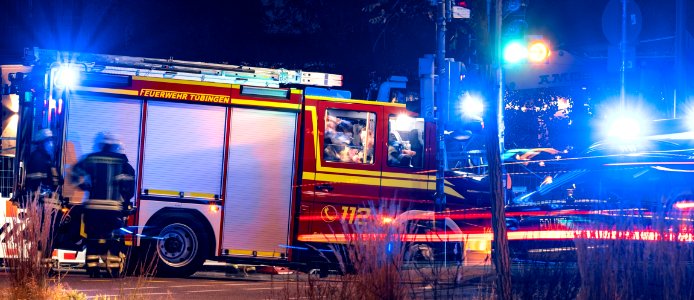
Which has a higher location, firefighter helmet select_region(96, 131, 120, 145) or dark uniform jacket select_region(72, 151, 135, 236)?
firefighter helmet select_region(96, 131, 120, 145)

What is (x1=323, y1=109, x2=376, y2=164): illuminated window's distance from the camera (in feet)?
49.2

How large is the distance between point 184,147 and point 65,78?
184cm

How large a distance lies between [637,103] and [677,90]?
460 cm

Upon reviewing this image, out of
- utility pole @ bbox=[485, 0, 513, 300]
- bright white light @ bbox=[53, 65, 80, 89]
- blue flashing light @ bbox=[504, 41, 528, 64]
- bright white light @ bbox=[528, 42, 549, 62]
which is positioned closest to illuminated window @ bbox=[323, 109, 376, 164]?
blue flashing light @ bbox=[504, 41, 528, 64]

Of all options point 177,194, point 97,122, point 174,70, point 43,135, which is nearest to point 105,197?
point 177,194

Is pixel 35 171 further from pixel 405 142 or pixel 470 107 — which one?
pixel 470 107

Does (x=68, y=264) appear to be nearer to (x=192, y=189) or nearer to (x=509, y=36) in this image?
(x=192, y=189)

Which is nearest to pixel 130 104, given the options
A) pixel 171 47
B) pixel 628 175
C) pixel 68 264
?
pixel 68 264

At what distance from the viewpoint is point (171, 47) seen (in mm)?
28469

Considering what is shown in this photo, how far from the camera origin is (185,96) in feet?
49.1

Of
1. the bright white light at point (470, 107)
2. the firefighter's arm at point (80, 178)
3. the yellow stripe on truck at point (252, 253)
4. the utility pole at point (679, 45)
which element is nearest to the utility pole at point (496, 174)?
the yellow stripe on truck at point (252, 253)

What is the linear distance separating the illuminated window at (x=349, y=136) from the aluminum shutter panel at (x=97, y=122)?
8.55ft

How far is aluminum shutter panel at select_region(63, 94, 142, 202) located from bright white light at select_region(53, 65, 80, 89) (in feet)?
0.60

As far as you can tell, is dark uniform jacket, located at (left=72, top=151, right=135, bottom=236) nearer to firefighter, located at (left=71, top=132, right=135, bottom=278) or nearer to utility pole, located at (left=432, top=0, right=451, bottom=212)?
firefighter, located at (left=71, top=132, right=135, bottom=278)
